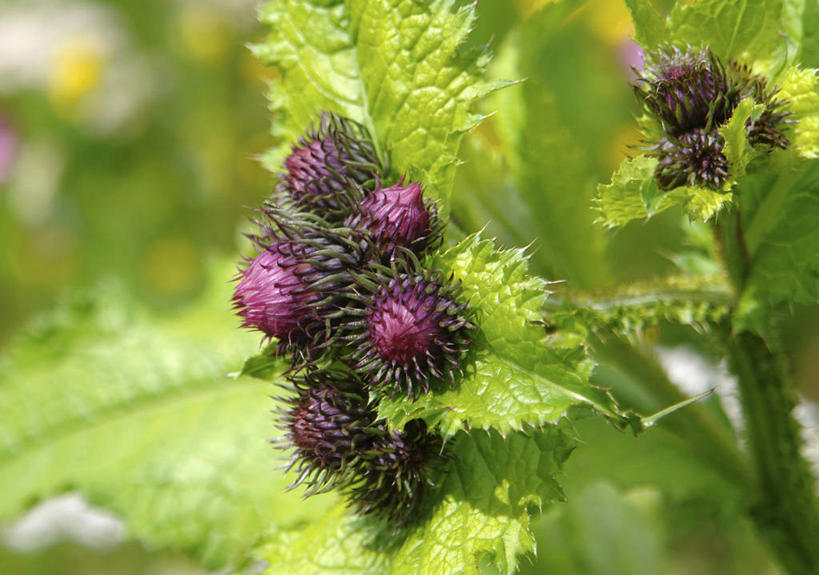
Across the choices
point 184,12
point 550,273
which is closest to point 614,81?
point 184,12

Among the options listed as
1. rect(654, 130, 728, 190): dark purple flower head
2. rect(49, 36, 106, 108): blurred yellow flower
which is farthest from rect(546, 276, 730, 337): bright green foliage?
rect(49, 36, 106, 108): blurred yellow flower

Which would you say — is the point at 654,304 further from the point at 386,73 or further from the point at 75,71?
the point at 75,71

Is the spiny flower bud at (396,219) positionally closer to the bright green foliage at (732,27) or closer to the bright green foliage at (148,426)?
the bright green foliage at (732,27)

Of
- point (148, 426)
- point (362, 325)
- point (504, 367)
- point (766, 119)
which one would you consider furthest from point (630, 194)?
point (148, 426)

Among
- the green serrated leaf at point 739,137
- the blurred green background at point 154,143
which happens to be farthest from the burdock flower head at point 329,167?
the blurred green background at point 154,143

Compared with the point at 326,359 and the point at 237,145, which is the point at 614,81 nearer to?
the point at 237,145
